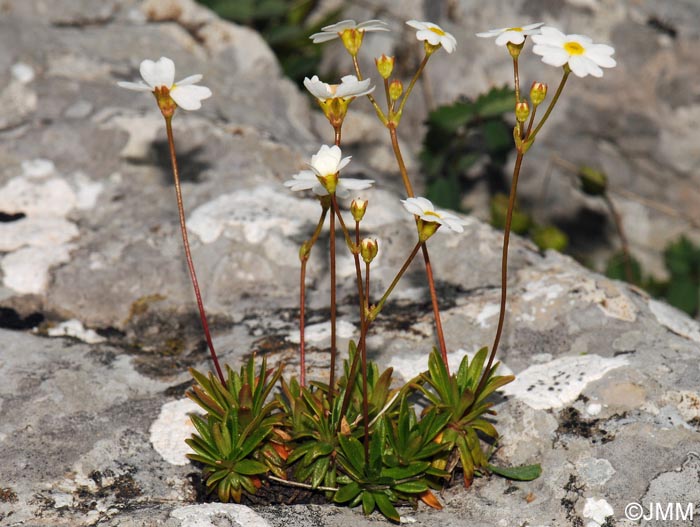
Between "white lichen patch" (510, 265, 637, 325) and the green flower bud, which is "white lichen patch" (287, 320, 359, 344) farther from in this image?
the green flower bud

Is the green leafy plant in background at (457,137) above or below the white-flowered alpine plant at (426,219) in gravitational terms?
below

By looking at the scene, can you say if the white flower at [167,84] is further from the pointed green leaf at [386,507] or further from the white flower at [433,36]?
the pointed green leaf at [386,507]

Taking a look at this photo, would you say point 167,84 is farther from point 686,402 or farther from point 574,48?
point 686,402

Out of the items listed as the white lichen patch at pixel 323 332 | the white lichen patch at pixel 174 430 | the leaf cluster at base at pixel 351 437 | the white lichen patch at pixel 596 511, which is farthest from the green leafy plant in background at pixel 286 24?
the white lichen patch at pixel 596 511

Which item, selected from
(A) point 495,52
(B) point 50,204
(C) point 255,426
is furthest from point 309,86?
(A) point 495,52

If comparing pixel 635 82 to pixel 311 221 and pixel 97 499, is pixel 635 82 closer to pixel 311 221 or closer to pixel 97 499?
pixel 311 221
